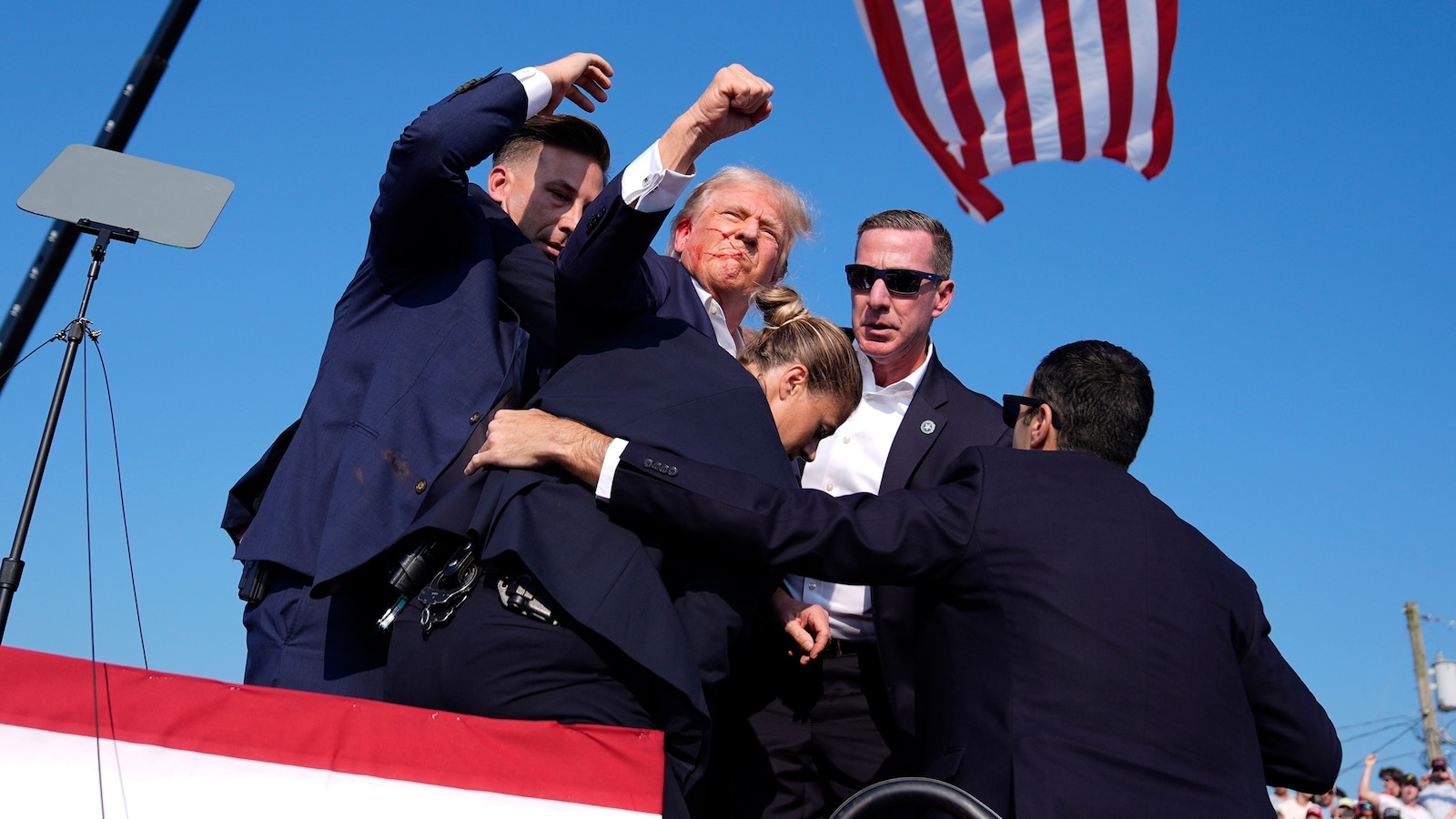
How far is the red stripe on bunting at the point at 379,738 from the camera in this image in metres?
2.53

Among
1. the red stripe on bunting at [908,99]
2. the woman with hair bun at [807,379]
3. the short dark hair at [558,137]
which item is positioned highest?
the red stripe on bunting at [908,99]

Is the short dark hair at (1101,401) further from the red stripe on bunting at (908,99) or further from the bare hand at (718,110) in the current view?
the red stripe on bunting at (908,99)

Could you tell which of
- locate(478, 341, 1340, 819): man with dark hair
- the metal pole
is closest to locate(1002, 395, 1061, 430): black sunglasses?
locate(478, 341, 1340, 819): man with dark hair

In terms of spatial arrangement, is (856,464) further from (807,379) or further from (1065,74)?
(1065,74)

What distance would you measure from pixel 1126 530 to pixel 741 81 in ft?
4.72

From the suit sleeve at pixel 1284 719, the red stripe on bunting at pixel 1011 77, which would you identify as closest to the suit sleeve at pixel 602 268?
the suit sleeve at pixel 1284 719

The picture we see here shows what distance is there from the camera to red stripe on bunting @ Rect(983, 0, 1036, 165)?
6012mm

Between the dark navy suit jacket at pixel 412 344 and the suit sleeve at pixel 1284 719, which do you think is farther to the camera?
the suit sleeve at pixel 1284 719

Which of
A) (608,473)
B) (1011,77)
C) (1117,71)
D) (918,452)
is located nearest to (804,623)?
(918,452)

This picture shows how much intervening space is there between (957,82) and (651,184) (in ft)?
12.0

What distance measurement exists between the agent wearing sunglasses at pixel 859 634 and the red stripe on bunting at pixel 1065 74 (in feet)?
5.41

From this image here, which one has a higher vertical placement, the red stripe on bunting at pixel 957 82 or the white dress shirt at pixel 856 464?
the red stripe on bunting at pixel 957 82

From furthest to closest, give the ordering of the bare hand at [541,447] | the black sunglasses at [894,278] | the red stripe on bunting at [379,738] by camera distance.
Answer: the black sunglasses at [894,278]
the bare hand at [541,447]
the red stripe on bunting at [379,738]

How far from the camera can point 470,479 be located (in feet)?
9.44
